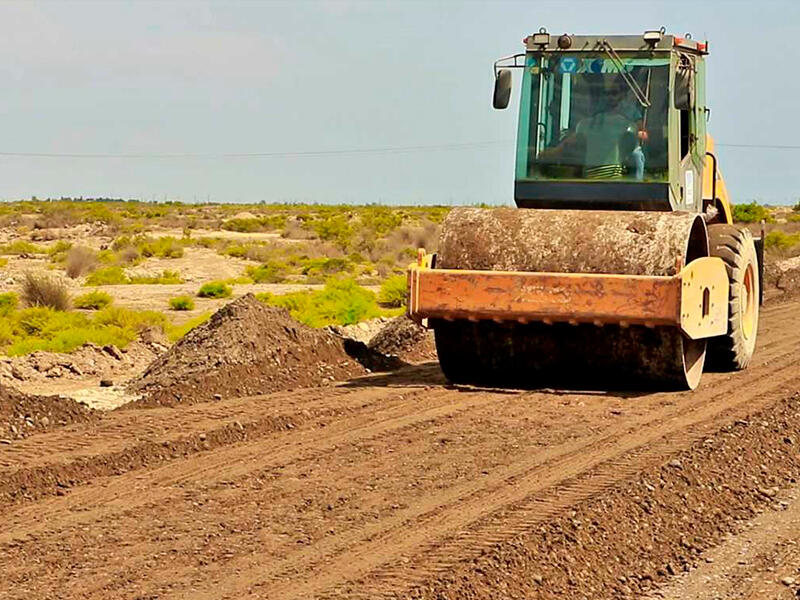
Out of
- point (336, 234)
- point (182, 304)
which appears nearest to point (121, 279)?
point (182, 304)

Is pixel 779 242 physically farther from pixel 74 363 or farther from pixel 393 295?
pixel 74 363

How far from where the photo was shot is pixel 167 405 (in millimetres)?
12703

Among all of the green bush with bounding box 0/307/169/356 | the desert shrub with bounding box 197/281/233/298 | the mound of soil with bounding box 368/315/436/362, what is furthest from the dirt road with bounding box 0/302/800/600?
the desert shrub with bounding box 197/281/233/298

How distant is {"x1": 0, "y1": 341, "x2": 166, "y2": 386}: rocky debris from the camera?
1598 centimetres

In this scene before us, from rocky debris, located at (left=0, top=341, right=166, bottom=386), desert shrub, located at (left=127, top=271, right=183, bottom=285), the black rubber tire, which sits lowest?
rocky debris, located at (left=0, top=341, right=166, bottom=386)

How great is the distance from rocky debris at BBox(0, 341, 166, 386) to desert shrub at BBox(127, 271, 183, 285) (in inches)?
651

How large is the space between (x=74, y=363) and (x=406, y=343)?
13.2 ft

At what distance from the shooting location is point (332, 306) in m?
24.2

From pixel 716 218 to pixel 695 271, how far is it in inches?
176

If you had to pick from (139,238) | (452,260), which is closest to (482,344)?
(452,260)

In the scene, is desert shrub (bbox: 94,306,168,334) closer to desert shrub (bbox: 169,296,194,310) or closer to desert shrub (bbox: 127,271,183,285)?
desert shrub (bbox: 169,296,194,310)

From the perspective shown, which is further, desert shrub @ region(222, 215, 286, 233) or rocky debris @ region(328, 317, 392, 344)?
desert shrub @ region(222, 215, 286, 233)

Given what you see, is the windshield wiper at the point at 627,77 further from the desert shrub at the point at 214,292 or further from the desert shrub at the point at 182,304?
the desert shrub at the point at 214,292

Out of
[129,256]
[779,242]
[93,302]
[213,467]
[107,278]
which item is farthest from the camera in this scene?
[129,256]
